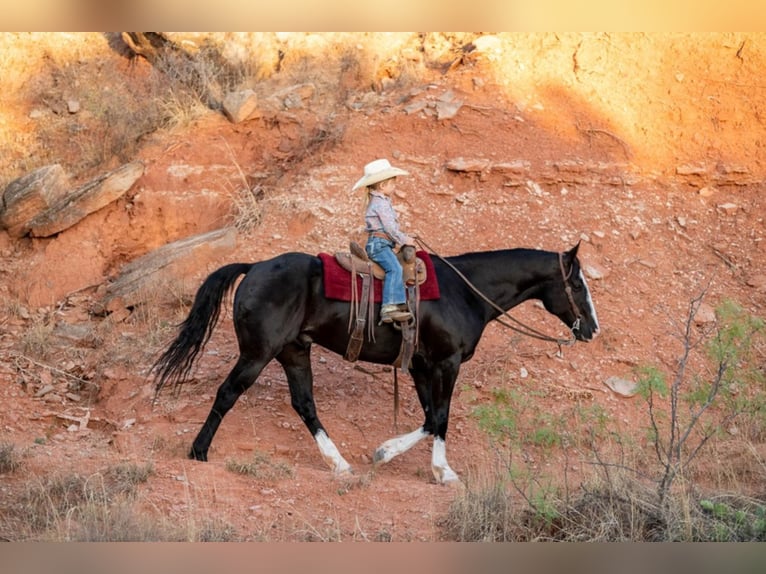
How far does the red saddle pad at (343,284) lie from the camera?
7613mm

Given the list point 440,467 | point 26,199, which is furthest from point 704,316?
point 26,199

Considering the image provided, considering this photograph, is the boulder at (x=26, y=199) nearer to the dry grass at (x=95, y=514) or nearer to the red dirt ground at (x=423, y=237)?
the red dirt ground at (x=423, y=237)

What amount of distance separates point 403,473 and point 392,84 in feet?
24.4

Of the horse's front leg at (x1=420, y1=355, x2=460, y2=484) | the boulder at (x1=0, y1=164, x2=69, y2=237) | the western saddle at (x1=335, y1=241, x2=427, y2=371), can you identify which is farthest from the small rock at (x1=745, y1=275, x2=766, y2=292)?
the boulder at (x1=0, y1=164, x2=69, y2=237)

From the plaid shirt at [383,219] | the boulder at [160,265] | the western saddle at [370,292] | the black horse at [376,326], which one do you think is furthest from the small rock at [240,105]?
the western saddle at [370,292]

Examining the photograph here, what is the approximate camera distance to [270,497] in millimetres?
7145

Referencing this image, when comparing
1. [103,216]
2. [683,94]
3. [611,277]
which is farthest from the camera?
[683,94]

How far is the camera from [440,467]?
7.71 meters

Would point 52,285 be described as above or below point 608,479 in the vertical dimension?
below

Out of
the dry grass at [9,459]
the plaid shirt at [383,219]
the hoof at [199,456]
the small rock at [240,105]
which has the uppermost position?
the plaid shirt at [383,219]

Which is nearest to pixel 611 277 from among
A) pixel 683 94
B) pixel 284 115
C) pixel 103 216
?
pixel 683 94

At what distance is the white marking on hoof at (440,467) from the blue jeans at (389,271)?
1.24 meters

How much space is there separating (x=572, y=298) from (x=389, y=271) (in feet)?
5.46
